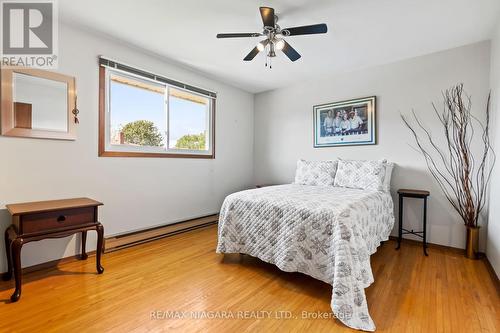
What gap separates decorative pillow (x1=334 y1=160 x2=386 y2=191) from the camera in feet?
9.66

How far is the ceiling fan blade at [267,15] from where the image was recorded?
6.22 feet

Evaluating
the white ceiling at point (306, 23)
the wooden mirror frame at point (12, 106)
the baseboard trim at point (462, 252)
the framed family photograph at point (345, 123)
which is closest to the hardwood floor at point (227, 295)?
the baseboard trim at point (462, 252)

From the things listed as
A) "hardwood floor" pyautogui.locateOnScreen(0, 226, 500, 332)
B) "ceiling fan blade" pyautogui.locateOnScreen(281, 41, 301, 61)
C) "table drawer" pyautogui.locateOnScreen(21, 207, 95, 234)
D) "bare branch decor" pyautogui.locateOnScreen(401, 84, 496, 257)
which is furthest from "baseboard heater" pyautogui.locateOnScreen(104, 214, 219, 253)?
"bare branch decor" pyautogui.locateOnScreen(401, 84, 496, 257)

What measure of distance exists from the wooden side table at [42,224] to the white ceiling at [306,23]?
181cm

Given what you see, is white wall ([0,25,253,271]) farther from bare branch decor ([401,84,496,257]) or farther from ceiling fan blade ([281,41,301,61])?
bare branch decor ([401,84,496,257])

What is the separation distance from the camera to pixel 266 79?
401 centimetres

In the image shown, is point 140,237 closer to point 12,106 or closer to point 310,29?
point 12,106

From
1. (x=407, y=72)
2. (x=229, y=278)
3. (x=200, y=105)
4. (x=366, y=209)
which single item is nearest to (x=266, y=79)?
(x=200, y=105)


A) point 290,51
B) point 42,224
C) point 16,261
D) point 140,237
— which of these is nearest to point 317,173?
point 290,51

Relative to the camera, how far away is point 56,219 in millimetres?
1977

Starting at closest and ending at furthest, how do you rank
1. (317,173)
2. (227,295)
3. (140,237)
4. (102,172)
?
1. (227,295)
2. (102,172)
3. (140,237)
4. (317,173)

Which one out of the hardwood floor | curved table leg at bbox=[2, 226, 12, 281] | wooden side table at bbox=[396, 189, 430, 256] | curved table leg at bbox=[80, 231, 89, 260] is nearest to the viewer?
the hardwood floor

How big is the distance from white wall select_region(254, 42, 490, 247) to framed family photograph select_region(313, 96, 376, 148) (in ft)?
0.30

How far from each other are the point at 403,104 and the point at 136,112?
11.7ft
